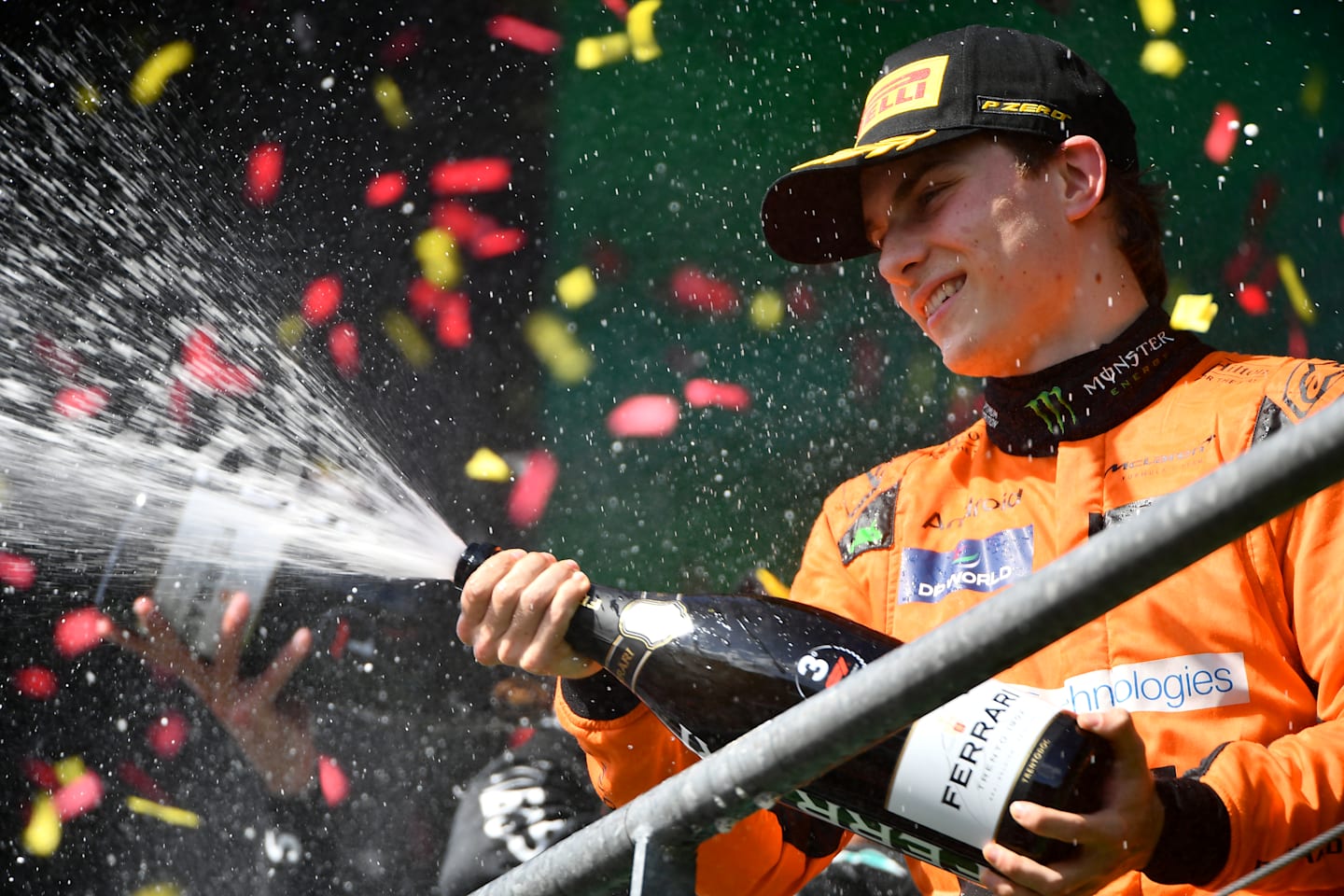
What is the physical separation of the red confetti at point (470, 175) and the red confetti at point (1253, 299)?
1.07m

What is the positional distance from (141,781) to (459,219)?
959 mm

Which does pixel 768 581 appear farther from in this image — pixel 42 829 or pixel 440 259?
pixel 42 829

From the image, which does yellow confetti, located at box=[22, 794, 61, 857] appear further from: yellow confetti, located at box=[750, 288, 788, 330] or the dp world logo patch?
the dp world logo patch

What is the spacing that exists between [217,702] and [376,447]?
1.44 feet

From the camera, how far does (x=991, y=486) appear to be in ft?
4.32

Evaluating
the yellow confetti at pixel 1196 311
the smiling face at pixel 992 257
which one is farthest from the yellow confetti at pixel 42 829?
the yellow confetti at pixel 1196 311

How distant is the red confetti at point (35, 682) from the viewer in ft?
6.77

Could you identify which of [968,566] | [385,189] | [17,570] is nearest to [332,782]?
[17,570]

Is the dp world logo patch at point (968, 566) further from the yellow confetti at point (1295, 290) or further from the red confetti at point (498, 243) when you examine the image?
the red confetti at point (498, 243)

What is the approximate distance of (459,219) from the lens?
2.08m

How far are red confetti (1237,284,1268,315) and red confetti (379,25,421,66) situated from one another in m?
1.27

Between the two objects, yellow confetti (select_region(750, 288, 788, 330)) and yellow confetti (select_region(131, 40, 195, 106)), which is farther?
yellow confetti (select_region(131, 40, 195, 106))

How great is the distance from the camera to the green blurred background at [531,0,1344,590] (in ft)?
6.27

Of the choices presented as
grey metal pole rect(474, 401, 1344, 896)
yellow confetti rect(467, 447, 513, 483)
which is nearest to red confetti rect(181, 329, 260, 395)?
yellow confetti rect(467, 447, 513, 483)
